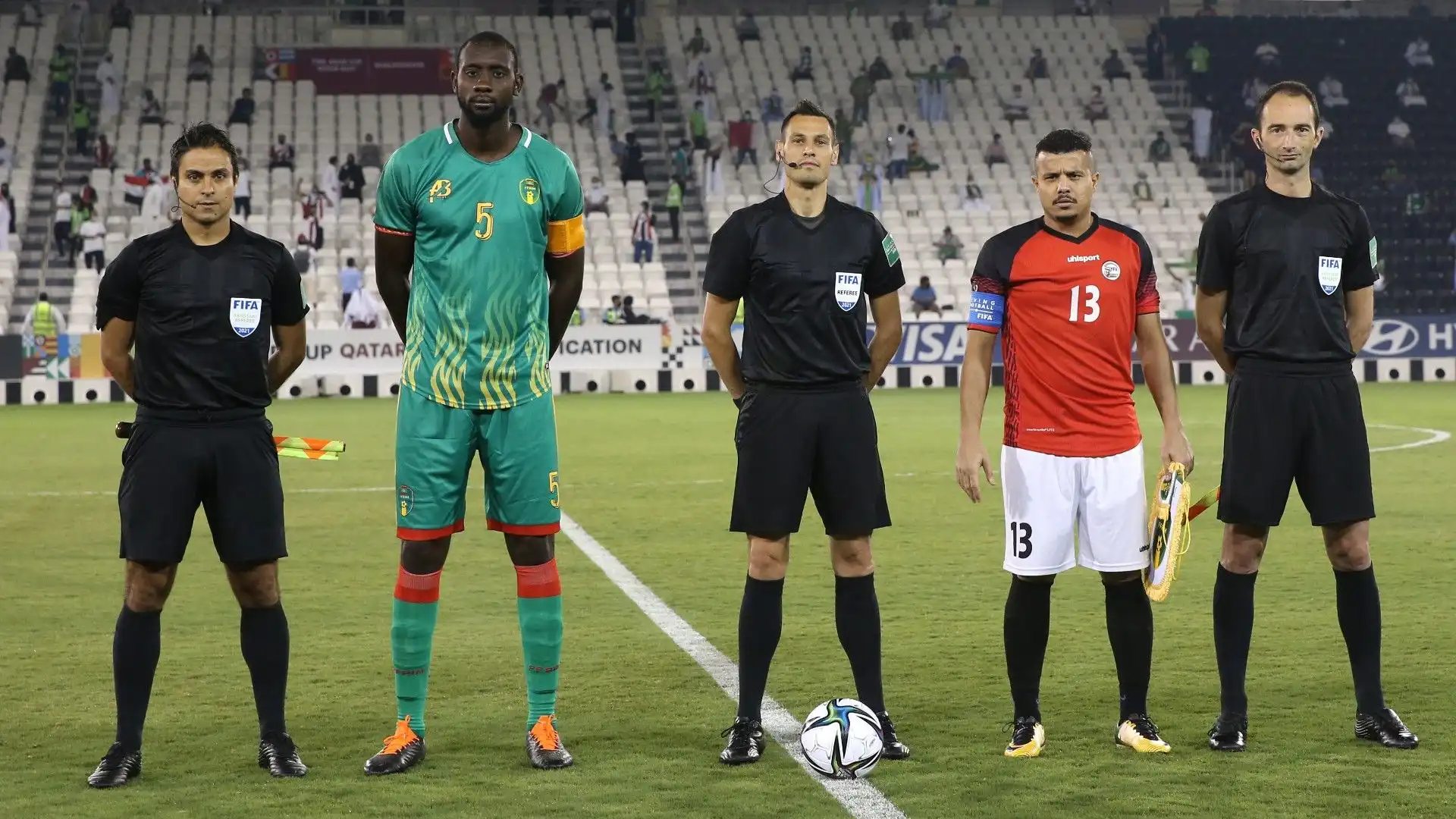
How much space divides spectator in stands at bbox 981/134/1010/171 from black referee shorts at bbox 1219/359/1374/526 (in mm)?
32459

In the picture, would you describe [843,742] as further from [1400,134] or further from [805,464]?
[1400,134]

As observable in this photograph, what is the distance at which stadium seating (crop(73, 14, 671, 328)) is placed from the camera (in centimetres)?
3331

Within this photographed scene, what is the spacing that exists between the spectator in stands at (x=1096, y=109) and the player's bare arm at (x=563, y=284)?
34.8 meters

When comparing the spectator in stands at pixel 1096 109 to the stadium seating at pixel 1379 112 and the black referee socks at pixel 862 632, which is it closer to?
the stadium seating at pixel 1379 112

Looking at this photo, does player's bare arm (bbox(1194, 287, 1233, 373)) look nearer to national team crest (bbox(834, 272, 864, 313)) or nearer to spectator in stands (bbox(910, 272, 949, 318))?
national team crest (bbox(834, 272, 864, 313))

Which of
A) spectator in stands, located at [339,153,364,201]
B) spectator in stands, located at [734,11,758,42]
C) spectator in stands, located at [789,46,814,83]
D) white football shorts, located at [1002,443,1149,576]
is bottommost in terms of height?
white football shorts, located at [1002,443,1149,576]

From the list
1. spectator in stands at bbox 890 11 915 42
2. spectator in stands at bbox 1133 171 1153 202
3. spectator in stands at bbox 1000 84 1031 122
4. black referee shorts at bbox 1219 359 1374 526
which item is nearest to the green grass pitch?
black referee shorts at bbox 1219 359 1374 526

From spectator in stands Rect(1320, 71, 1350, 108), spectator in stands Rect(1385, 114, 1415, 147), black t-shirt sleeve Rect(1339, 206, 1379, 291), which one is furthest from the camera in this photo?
spectator in stands Rect(1320, 71, 1350, 108)

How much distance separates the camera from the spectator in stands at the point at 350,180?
34.4 meters

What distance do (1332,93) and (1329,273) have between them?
119ft

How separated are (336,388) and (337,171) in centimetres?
894

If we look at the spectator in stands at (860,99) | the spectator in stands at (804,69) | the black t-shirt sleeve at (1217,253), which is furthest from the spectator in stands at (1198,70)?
the black t-shirt sleeve at (1217,253)

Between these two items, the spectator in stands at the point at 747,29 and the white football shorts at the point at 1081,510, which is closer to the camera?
the white football shorts at the point at 1081,510

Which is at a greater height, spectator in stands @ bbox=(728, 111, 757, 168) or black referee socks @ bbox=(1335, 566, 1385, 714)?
spectator in stands @ bbox=(728, 111, 757, 168)
